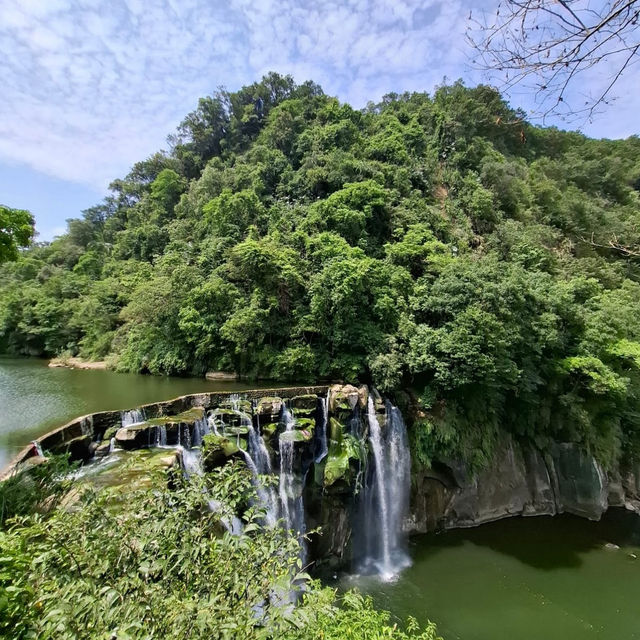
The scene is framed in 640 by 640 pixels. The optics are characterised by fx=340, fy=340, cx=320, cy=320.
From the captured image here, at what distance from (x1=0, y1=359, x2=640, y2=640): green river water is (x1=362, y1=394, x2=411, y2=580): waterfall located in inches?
23.6

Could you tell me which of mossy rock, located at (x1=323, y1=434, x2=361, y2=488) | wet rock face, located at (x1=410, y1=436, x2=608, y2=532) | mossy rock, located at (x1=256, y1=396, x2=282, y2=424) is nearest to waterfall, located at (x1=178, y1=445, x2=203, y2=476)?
mossy rock, located at (x1=256, y1=396, x2=282, y2=424)

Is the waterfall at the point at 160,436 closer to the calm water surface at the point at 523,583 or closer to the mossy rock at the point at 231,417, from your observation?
the mossy rock at the point at 231,417

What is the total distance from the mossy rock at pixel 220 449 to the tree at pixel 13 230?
659 centimetres

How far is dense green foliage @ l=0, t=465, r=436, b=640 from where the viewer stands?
1816mm

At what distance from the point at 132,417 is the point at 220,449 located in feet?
9.48

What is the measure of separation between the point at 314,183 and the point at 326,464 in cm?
1787

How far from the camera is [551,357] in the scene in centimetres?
1319

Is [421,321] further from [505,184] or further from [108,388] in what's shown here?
[505,184]

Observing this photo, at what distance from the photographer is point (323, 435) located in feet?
34.9

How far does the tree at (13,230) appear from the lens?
26.7 ft

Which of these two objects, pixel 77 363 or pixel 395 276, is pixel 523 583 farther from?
pixel 77 363

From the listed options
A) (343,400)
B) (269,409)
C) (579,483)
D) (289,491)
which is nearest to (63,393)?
(269,409)

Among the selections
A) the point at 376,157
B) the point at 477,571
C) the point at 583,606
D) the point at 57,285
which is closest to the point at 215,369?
the point at 477,571

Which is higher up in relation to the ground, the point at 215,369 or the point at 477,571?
the point at 215,369
